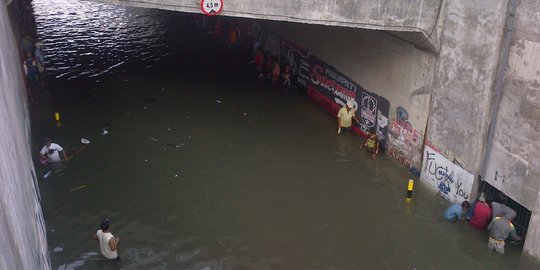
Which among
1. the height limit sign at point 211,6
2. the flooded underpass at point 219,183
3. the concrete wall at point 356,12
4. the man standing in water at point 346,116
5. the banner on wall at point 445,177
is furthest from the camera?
the man standing in water at point 346,116

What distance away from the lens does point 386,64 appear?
16.0 meters

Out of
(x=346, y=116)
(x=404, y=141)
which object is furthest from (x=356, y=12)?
(x=346, y=116)

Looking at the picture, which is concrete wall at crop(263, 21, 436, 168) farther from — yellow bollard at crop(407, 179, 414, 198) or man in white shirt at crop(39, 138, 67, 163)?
man in white shirt at crop(39, 138, 67, 163)

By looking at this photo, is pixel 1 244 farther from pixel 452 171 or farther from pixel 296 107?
pixel 296 107

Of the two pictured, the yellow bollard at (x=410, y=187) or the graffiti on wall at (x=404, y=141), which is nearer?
the yellow bollard at (x=410, y=187)

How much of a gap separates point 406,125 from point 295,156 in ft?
11.5

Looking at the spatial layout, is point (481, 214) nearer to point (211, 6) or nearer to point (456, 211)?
point (456, 211)

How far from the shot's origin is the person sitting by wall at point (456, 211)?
42.7ft

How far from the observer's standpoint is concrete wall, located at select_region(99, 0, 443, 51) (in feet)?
43.8

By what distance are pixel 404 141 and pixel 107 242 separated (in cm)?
890

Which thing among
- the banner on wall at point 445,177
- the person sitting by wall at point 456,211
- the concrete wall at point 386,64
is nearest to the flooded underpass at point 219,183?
the person sitting by wall at point 456,211

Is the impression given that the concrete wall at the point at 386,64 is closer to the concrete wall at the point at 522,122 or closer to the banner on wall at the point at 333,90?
the banner on wall at the point at 333,90

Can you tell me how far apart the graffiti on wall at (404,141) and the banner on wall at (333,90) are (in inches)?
16.1

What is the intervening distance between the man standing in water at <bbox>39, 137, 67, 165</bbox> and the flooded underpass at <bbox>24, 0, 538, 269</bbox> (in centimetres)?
31
